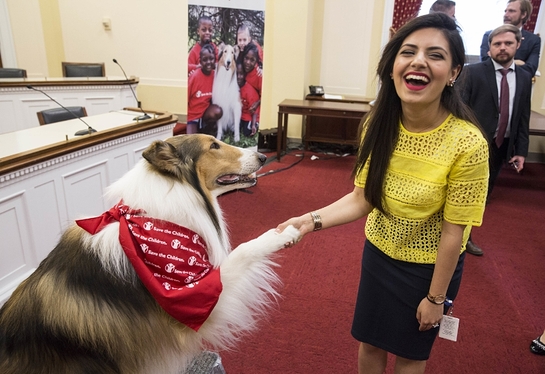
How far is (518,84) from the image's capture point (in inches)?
121

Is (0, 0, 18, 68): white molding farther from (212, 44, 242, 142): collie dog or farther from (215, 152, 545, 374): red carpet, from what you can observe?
(215, 152, 545, 374): red carpet

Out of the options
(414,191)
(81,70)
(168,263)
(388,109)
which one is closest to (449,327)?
(414,191)

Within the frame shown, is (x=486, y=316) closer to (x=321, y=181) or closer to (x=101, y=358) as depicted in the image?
(x=101, y=358)

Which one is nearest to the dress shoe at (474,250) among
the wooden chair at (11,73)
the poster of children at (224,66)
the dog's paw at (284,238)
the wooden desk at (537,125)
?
the wooden desk at (537,125)

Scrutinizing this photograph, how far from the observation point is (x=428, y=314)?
1.27 metres

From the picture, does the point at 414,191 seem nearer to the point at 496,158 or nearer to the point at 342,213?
the point at 342,213

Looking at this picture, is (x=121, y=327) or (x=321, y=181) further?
(x=321, y=181)

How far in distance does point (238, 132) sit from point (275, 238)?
3.14 metres

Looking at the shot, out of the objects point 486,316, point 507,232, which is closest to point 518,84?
point 507,232

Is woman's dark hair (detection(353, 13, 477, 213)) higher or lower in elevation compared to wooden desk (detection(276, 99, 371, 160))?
higher

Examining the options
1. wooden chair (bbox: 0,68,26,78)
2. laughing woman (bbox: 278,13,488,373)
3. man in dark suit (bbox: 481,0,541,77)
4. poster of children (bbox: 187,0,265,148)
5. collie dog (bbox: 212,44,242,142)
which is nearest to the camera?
laughing woman (bbox: 278,13,488,373)

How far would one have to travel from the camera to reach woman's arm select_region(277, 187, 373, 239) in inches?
59.0

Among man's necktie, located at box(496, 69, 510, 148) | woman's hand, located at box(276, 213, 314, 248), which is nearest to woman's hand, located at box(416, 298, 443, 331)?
woman's hand, located at box(276, 213, 314, 248)

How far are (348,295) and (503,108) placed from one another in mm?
1968
